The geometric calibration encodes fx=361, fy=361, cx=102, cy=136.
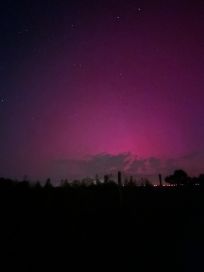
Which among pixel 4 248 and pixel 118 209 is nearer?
pixel 4 248

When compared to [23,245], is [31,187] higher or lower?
higher

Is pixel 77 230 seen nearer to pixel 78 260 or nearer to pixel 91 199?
pixel 78 260

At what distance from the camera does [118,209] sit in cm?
1515

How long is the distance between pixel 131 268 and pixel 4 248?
11.5ft

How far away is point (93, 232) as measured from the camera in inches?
470

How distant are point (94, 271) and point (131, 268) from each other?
0.96 meters

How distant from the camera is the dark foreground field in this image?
31.1ft

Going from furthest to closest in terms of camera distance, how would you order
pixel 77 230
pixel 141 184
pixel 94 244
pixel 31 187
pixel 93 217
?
pixel 141 184 < pixel 31 187 < pixel 93 217 < pixel 77 230 < pixel 94 244

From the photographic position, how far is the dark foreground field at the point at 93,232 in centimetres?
947

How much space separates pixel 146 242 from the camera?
1152cm

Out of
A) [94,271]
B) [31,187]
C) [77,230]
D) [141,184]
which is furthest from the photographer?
[141,184]

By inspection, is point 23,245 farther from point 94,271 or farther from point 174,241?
point 174,241

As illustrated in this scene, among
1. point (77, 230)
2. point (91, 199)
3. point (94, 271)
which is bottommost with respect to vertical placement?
point (94, 271)

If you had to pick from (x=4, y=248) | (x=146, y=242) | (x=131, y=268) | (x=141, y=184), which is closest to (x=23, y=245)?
(x=4, y=248)
